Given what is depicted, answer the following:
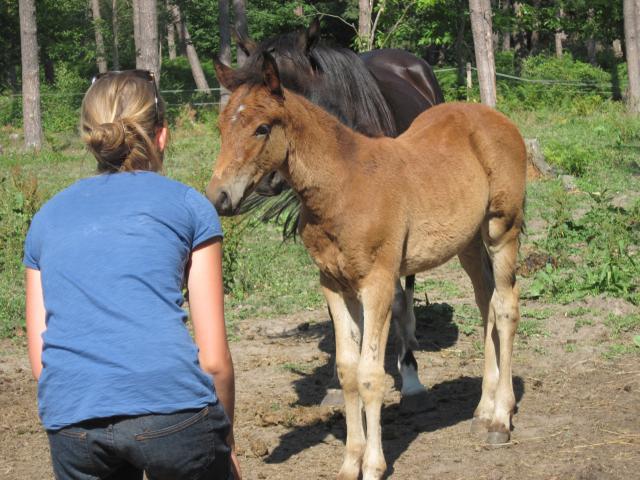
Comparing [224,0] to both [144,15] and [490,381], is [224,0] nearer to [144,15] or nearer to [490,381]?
[144,15]

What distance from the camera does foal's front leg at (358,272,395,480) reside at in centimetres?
437

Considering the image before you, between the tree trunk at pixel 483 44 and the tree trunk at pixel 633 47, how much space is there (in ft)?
16.7

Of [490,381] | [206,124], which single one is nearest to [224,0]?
[206,124]

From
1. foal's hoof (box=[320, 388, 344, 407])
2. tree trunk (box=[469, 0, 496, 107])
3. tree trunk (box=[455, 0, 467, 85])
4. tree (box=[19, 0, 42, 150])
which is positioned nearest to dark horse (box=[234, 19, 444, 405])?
foal's hoof (box=[320, 388, 344, 407])

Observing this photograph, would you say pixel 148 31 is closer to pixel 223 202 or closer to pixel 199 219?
pixel 223 202

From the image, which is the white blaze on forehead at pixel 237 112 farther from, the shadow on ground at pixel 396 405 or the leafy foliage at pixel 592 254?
the leafy foliage at pixel 592 254

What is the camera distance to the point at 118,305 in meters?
2.24

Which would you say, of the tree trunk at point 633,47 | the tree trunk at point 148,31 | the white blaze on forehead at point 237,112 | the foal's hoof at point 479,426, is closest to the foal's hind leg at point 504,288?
the foal's hoof at point 479,426

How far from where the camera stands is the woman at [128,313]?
2.20 meters

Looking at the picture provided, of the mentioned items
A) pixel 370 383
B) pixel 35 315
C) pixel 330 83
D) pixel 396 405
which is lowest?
pixel 396 405

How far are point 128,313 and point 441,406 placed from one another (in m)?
3.84

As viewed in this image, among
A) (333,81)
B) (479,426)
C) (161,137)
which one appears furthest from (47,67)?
(161,137)

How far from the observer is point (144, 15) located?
14.7 m

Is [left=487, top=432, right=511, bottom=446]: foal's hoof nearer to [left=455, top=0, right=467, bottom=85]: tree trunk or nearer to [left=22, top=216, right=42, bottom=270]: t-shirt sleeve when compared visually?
[left=22, top=216, right=42, bottom=270]: t-shirt sleeve
